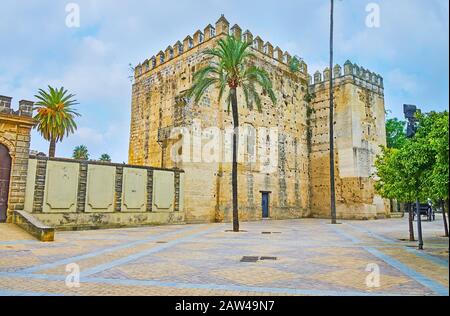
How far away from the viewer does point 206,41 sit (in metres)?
27.3

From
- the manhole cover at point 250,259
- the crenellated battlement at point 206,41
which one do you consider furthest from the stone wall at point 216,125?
the manhole cover at point 250,259

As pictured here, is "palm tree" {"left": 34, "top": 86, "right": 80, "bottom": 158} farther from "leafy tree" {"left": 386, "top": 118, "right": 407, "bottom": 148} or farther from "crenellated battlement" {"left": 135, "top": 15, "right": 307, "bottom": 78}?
"leafy tree" {"left": 386, "top": 118, "right": 407, "bottom": 148}

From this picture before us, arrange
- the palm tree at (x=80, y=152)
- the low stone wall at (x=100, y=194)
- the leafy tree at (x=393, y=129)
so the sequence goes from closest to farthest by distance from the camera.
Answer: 1. the low stone wall at (x=100, y=194)
2. the leafy tree at (x=393, y=129)
3. the palm tree at (x=80, y=152)

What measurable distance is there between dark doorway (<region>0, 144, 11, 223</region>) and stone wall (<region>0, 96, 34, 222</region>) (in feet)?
0.53

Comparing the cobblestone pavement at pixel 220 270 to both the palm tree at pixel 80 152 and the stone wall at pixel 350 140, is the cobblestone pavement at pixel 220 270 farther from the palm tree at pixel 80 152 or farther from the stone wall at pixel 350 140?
the palm tree at pixel 80 152

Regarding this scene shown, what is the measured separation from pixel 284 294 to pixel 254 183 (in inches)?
914

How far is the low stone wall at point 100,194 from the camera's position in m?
17.0

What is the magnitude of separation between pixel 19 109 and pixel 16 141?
1.58 metres

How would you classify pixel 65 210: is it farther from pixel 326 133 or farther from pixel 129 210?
pixel 326 133

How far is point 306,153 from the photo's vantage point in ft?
115

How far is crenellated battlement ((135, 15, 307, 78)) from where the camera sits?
2716 cm

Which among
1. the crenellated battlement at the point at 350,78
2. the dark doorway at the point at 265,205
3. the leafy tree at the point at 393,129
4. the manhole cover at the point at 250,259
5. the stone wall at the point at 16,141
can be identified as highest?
the crenellated battlement at the point at 350,78

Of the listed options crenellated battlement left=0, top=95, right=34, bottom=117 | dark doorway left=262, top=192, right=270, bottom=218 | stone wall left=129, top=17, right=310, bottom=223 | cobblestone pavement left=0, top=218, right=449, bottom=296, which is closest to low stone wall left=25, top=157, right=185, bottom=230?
stone wall left=129, top=17, right=310, bottom=223

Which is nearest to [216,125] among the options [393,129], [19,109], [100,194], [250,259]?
[100,194]
